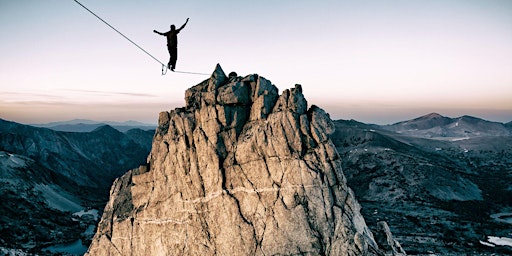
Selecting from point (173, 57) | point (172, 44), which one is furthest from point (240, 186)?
point (172, 44)

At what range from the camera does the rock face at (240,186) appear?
4894cm

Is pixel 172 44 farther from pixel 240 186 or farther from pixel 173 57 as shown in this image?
A: pixel 240 186

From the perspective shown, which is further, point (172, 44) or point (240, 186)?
point (240, 186)

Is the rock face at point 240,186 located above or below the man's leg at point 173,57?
below

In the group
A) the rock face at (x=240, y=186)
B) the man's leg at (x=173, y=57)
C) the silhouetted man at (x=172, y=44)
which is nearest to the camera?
the silhouetted man at (x=172, y=44)

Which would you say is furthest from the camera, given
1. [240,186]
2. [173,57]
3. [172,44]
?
[240,186]

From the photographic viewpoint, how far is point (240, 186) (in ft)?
171

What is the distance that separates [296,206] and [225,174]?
1144cm

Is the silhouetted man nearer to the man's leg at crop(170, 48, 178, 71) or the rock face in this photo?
the man's leg at crop(170, 48, 178, 71)

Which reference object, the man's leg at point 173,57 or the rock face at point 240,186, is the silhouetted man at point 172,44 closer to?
the man's leg at point 173,57

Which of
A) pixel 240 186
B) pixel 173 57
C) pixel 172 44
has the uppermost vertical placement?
pixel 172 44

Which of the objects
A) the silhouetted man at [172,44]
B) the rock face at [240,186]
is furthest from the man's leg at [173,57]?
the rock face at [240,186]

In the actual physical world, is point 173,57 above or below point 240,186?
above

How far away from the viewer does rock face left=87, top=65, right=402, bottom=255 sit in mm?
48938
